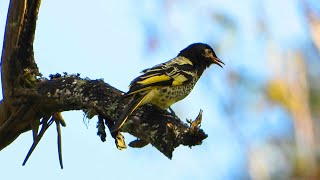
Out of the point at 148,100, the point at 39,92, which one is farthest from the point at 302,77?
the point at 39,92

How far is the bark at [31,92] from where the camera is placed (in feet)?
17.2

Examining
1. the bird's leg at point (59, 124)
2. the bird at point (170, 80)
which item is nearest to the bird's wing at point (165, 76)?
the bird at point (170, 80)

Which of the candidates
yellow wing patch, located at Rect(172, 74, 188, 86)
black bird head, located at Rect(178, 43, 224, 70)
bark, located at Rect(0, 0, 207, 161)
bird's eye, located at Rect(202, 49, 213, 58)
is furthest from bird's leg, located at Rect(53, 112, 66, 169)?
bird's eye, located at Rect(202, 49, 213, 58)

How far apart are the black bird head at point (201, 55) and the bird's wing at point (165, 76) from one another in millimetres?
99

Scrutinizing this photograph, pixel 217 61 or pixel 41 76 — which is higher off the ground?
pixel 217 61

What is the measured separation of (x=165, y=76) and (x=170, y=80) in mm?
43

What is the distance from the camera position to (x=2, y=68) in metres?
5.66

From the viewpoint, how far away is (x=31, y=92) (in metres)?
5.58

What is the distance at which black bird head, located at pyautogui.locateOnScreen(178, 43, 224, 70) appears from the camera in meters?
6.92

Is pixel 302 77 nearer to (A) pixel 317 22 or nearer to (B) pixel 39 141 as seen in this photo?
(A) pixel 317 22

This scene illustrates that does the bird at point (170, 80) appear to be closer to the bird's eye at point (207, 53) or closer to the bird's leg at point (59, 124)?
the bird's eye at point (207, 53)

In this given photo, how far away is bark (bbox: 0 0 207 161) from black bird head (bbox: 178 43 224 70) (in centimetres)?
153

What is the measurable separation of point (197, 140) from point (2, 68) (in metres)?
1.74

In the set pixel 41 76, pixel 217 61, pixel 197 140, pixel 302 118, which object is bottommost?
pixel 197 140
